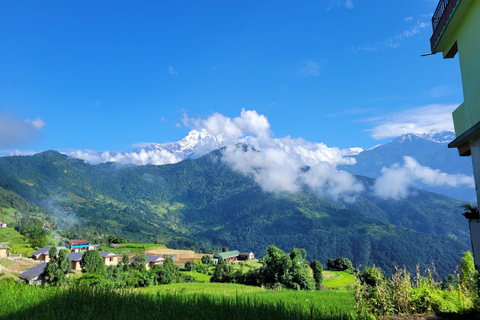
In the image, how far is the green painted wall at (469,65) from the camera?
6.72m

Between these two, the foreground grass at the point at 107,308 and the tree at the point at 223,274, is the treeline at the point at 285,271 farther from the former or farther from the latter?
the foreground grass at the point at 107,308

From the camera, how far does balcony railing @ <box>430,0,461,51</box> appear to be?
7.60 metres

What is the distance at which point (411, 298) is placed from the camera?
9.39m

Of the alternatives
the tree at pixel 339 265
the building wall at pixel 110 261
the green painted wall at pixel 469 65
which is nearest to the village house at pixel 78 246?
the building wall at pixel 110 261

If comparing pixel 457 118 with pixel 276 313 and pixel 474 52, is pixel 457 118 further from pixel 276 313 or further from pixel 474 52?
pixel 276 313

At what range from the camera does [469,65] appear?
7.09 metres

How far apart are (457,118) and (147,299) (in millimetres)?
8955

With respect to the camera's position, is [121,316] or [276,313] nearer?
[121,316]

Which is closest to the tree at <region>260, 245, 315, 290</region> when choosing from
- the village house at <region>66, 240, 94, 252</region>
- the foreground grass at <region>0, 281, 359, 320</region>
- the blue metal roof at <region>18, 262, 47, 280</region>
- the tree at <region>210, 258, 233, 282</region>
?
the tree at <region>210, 258, 233, 282</region>

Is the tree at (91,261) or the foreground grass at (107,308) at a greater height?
the foreground grass at (107,308)

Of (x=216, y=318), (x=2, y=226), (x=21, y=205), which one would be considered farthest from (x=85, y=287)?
(x=21, y=205)

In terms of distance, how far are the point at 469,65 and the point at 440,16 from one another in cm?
220

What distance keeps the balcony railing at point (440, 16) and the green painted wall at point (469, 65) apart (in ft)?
1.33

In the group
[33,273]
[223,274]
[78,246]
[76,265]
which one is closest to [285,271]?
[223,274]
